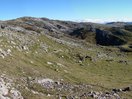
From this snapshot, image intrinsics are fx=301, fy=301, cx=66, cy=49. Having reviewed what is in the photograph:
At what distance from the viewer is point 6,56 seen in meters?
57.3

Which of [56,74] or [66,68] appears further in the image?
[66,68]

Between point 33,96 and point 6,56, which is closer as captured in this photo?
point 33,96

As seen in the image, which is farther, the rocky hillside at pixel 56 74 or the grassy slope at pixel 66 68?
the grassy slope at pixel 66 68

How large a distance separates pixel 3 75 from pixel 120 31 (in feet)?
512

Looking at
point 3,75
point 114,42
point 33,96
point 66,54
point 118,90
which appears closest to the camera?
point 33,96

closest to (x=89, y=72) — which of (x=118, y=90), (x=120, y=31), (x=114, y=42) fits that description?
(x=118, y=90)

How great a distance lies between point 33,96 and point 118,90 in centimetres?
2038

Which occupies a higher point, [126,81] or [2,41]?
[2,41]

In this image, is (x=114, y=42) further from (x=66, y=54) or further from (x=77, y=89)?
(x=77, y=89)

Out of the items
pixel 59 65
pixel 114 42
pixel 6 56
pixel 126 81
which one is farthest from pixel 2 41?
pixel 114 42

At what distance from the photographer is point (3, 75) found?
151 feet

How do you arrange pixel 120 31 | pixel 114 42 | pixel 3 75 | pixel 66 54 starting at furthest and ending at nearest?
pixel 120 31, pixel 114 42, pixel 66 54, pixel 3 75

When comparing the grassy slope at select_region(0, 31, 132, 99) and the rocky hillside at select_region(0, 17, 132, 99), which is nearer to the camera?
the rocky hillside at select_region(0, 17, 132, 99)

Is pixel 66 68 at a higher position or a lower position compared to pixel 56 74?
lower
